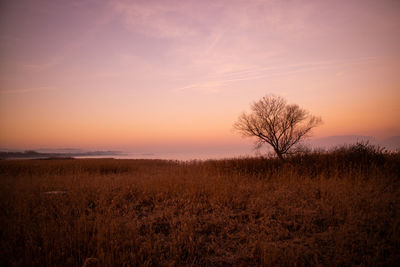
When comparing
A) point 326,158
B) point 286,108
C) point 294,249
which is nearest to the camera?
point 294,249

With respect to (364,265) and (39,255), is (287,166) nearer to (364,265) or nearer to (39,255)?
(364,265)

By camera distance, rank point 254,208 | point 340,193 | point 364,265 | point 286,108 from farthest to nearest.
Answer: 1. point 286,108
2. point 340,193
3. point 254,208
4. point 364,265

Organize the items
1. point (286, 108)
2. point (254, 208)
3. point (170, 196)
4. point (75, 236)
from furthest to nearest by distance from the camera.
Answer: point (286, 108) < point (170, 196) < point (254, 208) < point (75, 236)

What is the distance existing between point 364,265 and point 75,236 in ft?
17.9

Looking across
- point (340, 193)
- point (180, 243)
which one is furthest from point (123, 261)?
point (340, 193)

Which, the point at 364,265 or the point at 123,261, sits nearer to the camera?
the point at 364,265

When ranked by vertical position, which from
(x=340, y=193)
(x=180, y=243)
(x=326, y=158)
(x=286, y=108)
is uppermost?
(x=286, y=108)

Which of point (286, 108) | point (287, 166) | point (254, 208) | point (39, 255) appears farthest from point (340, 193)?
point (286, 108)

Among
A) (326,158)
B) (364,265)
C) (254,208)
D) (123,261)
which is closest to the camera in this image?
(364,265)

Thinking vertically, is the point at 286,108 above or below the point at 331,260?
above

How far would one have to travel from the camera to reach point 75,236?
3982 millimetres

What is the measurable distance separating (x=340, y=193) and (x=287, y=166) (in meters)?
4.89

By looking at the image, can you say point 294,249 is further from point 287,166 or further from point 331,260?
point 287,166

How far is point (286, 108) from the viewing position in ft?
70.0
